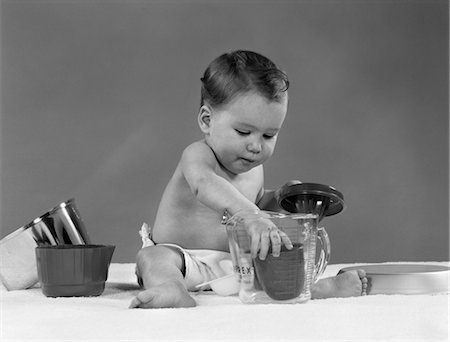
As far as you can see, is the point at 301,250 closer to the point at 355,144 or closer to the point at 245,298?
the point at 245,298

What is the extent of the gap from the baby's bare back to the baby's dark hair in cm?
19

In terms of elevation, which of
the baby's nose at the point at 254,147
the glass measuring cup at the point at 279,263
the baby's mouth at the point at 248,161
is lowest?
the glass measuring cup at the point at 279,263

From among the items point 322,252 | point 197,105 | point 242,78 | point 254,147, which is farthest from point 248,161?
point 197,105

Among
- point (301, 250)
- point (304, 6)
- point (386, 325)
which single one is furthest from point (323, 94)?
point (386, 325)

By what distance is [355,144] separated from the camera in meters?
2.72

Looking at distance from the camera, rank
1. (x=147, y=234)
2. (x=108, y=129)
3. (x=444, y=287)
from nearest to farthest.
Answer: (x=444, y=287), (x=147, y=234), (x=108, y=129)

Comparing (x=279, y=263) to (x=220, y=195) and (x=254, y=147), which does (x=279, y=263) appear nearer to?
(x=220, y=195)

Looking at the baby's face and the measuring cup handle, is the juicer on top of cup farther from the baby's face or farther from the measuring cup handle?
the baby's face

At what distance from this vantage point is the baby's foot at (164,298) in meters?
1.17

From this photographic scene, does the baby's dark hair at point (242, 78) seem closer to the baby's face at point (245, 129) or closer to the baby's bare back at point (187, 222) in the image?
the baby's face at point (245, 129)

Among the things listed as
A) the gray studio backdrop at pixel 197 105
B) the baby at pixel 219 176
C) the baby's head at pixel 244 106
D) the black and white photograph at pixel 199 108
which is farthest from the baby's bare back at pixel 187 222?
the gray studio backdrop at pixel 197 105

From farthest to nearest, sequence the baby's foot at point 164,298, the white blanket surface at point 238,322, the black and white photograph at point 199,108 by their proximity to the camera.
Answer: the black and white photograph at point 199,108
the baby's foot at point 164,298
the white blanket surface at point 238,322

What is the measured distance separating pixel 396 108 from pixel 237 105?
1.41 metres

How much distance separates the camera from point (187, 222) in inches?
62.6
